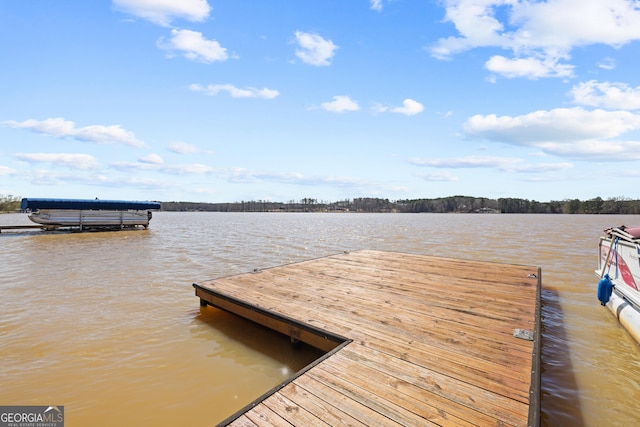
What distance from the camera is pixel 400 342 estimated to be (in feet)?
12.3

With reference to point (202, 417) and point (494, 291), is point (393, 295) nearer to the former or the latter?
point (494, 291)

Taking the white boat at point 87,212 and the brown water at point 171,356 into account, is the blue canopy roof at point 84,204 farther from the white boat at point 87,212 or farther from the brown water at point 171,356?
the brown water at point 171,356

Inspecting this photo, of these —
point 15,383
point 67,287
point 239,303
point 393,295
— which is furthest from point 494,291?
point 67,287

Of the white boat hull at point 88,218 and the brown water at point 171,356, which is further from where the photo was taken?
the white boat hull at point 88,218

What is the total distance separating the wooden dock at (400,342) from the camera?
2.51 meters

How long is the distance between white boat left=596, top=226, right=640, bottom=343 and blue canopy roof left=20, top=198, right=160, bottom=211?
29.3 m

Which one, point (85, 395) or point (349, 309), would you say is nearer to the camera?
point (85, 395)

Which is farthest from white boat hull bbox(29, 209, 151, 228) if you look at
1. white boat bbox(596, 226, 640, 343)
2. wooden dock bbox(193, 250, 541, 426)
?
white boat bbox(596, 226, 640, 343)

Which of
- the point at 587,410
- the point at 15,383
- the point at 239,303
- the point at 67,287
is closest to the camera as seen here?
the point at 587,410

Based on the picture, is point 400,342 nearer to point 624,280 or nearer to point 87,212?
point 624,280

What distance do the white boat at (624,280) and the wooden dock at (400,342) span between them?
1380mm

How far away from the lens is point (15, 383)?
3938 millimetres

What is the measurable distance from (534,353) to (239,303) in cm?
432

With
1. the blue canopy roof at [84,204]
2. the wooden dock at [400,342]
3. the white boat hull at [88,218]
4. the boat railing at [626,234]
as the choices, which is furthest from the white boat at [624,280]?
the white boat hull at [88,218]
